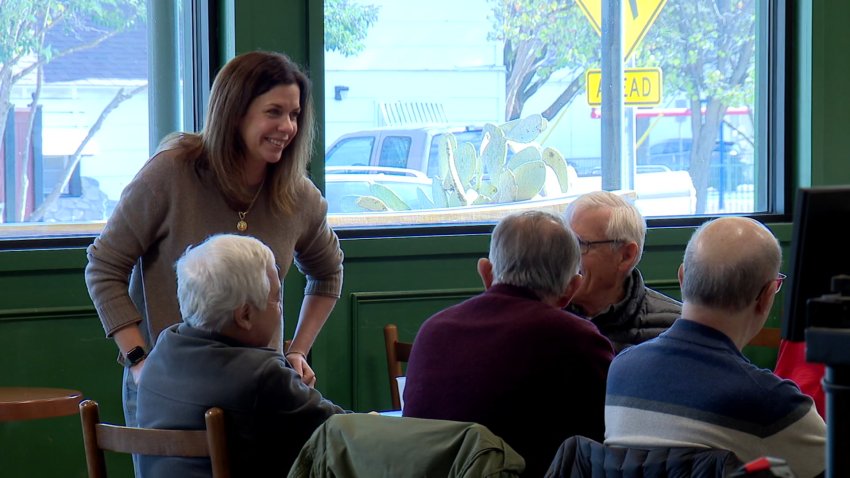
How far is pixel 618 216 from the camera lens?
2.91 metres

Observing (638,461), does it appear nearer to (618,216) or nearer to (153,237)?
(618,216)

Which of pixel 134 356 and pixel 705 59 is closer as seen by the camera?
pixel 134 356

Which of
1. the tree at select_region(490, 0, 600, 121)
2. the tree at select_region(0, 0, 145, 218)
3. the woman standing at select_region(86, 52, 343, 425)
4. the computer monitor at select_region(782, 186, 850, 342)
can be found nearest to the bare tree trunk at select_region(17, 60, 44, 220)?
the tree at select_region(0, 0, 145, 218)

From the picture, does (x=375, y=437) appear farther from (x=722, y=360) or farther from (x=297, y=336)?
(x=297, y=336)

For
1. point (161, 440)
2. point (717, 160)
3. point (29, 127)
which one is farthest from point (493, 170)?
point (161, 440)

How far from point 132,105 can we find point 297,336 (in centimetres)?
122

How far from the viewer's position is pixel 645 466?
1815 millimetres

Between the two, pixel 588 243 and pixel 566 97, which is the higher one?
pixel 566 97

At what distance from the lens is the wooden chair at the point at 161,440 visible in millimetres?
2066

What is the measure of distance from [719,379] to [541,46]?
2.81 meters

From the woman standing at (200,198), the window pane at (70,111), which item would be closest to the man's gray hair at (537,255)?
the woman standing at (200,198)

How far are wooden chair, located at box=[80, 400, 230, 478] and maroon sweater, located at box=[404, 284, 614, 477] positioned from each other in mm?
414

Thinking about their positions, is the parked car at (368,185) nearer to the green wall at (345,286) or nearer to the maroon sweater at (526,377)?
the green wall at (345,286)

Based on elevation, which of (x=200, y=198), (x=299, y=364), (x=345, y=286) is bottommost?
(x=299, y=364)
